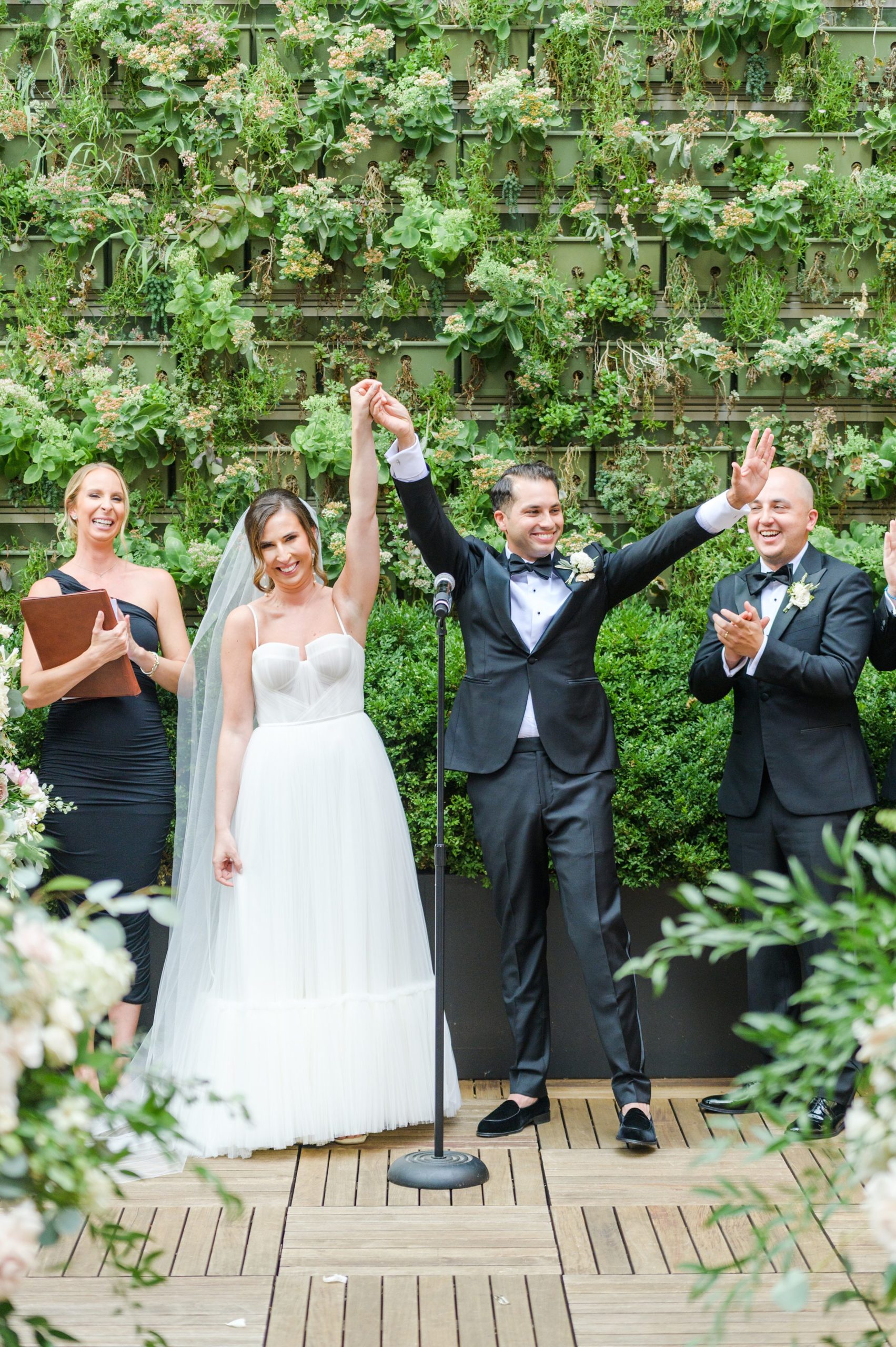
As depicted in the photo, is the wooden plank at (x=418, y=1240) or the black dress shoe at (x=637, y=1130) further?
the black dress shoe at (x=637, y=1130)

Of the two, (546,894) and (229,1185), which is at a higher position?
(546,894)

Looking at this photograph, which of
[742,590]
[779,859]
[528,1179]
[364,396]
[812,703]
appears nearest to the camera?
[528,1179]

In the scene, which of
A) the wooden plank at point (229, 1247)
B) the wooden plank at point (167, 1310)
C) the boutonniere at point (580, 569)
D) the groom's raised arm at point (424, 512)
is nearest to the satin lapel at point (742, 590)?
the boutonniere at point (580, 569)

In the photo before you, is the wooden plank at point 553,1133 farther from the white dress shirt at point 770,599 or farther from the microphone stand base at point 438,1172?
the white dress shirt at point 770,599

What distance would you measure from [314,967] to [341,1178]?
1.84ft

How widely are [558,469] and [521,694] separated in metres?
1.66

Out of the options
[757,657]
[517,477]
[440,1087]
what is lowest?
[440,1087]

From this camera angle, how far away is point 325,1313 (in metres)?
2.76

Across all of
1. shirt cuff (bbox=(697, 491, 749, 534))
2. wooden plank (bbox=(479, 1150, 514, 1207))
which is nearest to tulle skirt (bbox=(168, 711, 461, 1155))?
wooden plank (bbox=(479, 1150, 514, 1207))

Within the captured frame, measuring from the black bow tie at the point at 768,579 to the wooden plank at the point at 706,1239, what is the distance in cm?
174

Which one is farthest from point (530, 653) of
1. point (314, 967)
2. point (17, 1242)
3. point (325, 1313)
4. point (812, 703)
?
point (17, 1242)

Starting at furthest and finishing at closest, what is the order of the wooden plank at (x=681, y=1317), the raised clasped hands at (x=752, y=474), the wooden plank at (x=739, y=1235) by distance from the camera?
the raised clasped hands at (x=752, y=474), the wooden plank at (x=739, y=1235), the wooden plank at (x=681, y=1317)

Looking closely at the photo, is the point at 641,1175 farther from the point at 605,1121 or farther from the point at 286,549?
the point at 286,549

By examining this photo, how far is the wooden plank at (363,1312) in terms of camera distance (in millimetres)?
2656
